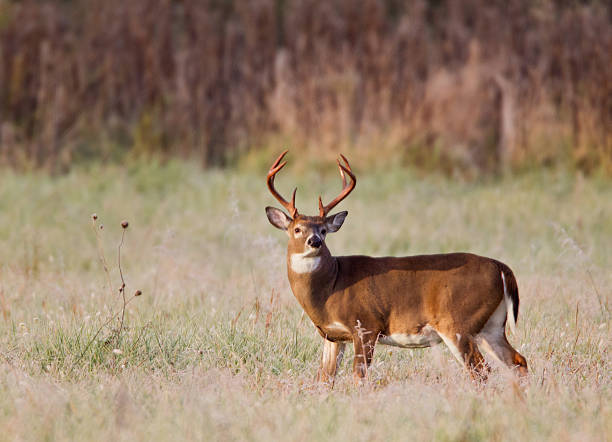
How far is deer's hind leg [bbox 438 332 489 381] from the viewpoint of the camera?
4684mm

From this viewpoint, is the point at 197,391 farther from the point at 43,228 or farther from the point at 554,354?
the point at 43,228

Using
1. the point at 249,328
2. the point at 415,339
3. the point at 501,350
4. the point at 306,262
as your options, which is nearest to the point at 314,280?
the point at 306,262

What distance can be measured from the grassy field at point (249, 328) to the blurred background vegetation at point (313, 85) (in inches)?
52.8

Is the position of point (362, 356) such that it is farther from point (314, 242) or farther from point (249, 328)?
point (249, 328)

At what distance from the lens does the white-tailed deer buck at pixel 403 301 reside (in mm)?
4734

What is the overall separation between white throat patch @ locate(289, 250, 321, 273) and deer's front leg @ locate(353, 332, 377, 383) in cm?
43

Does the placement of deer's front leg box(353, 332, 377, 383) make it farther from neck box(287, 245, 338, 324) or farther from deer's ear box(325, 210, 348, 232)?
deer's ear box(325, 210, 348, 232)

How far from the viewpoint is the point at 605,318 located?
6035 mm

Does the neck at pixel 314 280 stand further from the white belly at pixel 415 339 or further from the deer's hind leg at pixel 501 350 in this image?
the deer's hind leg at pixel 501 350

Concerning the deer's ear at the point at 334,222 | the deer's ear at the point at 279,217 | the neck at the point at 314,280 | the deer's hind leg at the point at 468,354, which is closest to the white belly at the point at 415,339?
the deer's hind leg at the point at 468,354

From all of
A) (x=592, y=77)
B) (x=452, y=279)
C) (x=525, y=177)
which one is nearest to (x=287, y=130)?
(x=525, y=177)

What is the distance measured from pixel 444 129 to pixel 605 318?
21.5ft

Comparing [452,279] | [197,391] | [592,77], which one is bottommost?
[197,391]

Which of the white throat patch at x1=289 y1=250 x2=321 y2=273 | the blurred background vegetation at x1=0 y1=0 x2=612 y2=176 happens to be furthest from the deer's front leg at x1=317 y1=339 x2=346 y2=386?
the blurred background vegetation at x1=0 y1=0 x2=612 y2=176
